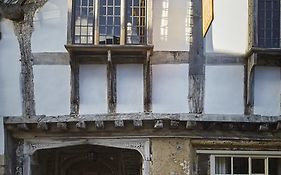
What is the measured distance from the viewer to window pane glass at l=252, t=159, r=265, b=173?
10.8 m

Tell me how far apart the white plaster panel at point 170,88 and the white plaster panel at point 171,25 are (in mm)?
363

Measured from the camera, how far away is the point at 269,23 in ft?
35.5

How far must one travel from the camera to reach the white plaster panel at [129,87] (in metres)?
10.6

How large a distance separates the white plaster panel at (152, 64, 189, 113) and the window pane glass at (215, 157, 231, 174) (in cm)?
109

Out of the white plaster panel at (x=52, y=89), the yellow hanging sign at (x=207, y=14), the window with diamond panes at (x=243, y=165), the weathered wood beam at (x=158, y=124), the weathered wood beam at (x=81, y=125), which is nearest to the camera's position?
the yellow hanging sign at (x=207, y=14)

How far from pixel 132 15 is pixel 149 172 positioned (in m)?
2.74

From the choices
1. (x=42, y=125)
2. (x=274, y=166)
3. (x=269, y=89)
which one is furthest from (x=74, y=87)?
(x=274, y=166)

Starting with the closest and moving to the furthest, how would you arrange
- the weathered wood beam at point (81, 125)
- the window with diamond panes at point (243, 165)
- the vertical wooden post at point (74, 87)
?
the weathered wood beam at point (81, 125) → the vertical wooden post at point (74, 87) → the window with diamond panes at point (243, 165)

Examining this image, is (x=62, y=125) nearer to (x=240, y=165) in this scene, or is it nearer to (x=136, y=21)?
(x=136, y=21)

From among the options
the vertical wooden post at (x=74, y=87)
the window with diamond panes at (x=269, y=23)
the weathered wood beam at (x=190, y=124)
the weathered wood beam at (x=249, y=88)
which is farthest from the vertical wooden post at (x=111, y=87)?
the window with diamond panes at (x=269, y=23)

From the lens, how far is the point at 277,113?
10.7 m

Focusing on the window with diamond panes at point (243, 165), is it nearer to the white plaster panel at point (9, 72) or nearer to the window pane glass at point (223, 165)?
the window pane glass at point (223, 165)

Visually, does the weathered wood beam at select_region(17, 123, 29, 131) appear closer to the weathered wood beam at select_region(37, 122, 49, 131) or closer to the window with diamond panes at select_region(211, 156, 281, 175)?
the weathered wood beam at select_region(37, 122, 49, 131)

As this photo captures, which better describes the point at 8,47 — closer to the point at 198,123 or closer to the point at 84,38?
the point at 84,38
